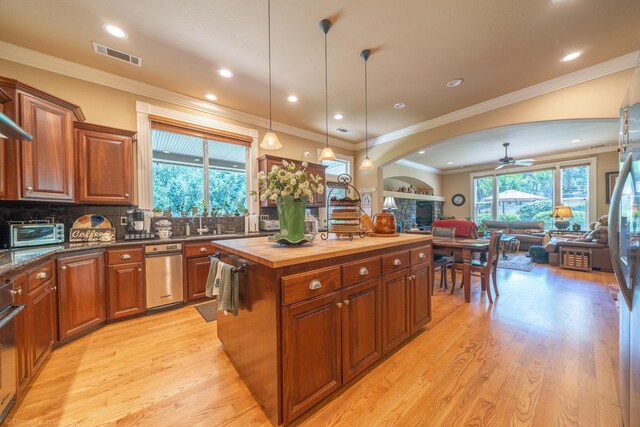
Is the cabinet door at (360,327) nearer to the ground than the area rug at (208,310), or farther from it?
farther from it

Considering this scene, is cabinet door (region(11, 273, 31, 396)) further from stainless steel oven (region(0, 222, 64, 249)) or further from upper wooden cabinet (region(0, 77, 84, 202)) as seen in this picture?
upper wooden cabinet (region(0, 77, 84, 202))

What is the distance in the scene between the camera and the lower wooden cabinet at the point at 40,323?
5.53ft

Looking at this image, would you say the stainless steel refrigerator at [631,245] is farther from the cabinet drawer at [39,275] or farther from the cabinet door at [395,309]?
the cabinet drawer at [39,275]

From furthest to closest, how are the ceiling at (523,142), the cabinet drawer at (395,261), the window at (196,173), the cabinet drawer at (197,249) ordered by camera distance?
the ceiling at (523,142) → the window at (196,173) → the cabinet drawer at (197,249) → the cabinet drawer at (395,261)

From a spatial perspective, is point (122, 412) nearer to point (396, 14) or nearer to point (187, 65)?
point (187, 65)

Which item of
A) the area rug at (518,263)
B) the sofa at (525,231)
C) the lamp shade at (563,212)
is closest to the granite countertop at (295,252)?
the area rug at (518,263)

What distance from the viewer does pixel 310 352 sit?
4.52 feet

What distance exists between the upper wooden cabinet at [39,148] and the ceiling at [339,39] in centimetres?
68

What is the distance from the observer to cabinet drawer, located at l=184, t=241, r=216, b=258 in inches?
119

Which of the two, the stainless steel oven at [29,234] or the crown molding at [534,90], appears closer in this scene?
the stainless steel oven at [29,234]

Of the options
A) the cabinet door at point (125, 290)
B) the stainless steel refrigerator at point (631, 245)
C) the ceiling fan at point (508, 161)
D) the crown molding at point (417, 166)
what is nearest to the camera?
the stainless steel refrigerator at point (631, 245)

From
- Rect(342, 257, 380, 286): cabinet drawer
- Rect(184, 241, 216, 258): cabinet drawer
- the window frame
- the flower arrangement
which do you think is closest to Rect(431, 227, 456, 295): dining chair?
Rect(342, 257, 380, 286): cabinet drawer

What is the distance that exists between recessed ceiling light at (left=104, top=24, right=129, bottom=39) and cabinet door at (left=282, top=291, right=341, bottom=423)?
9.92 ft

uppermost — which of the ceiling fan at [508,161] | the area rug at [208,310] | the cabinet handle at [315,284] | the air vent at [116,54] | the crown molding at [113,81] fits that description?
the air vent at [116,54]
